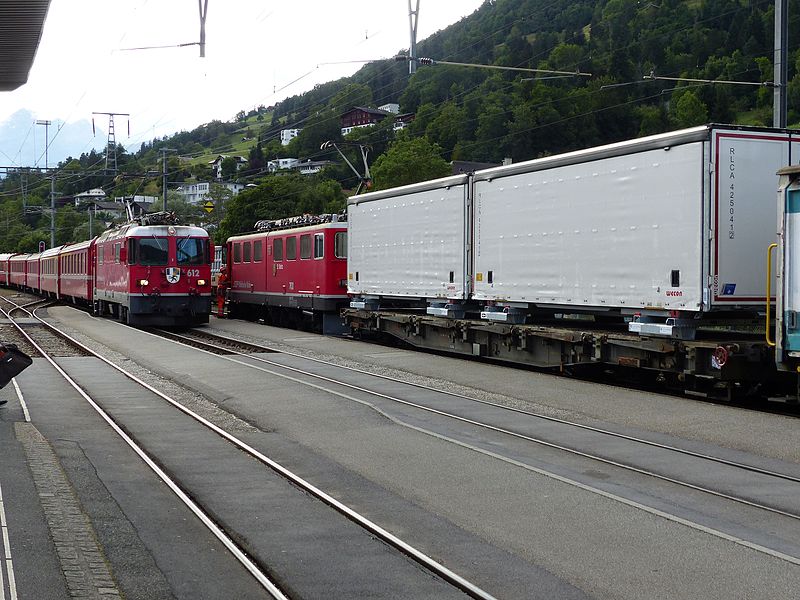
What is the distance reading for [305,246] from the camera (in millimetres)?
29344

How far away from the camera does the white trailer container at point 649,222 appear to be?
42.8 feet

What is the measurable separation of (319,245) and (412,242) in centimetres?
719

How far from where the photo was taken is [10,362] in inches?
502

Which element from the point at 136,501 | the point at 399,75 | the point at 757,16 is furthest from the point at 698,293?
the point at 399,75

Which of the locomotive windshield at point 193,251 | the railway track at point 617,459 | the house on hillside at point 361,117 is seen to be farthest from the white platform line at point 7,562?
the house on hillside at point 361,117

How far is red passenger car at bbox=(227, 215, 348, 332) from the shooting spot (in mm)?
27734

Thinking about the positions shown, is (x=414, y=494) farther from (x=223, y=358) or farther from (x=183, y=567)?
(x=223, y=358)

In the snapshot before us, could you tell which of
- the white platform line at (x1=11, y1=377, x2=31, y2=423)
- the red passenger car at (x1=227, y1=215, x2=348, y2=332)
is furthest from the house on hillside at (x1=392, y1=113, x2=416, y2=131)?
the white platform line at (x1=11, y1=377, x2=31, y2=423)

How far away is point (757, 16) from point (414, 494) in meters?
116

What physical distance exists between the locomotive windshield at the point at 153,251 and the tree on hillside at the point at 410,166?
164 feet

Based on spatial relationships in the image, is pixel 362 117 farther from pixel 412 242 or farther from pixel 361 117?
pixel 412 242

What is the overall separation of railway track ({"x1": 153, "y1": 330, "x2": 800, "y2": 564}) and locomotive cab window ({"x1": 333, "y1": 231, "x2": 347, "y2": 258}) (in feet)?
40.7

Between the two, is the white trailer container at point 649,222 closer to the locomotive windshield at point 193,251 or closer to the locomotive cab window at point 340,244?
the locomotive cab window at point 340,244

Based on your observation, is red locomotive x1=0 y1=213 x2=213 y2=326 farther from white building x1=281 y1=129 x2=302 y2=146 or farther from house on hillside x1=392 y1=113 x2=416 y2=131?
white building x1=281 y1=129 x2=302 y2=146
